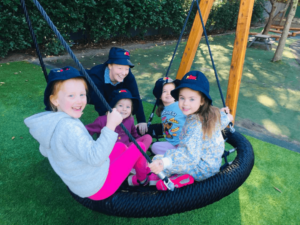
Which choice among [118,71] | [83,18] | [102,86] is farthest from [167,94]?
[83,18]

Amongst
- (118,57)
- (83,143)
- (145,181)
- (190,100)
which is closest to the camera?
(83,143)

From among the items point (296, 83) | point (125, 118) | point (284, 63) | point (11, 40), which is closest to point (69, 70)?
point (125, 118)

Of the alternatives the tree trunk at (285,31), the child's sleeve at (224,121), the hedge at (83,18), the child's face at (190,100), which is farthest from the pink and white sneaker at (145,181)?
the tree trunk at (285,31)

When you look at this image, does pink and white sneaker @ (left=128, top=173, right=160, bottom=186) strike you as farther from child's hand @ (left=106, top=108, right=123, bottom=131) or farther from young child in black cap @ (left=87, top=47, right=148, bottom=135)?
young child in black cap @ (left=87, top=47, right=148, bottom=135)

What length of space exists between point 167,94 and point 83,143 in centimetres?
154

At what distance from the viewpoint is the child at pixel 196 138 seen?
1.58m

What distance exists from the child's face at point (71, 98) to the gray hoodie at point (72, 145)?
0.05 meters

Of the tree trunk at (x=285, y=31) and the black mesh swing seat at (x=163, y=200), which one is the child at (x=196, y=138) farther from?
the tree trunk at (x=285, y=31)

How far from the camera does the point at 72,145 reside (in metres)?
1.24

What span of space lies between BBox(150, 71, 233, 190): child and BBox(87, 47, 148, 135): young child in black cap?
2.90ft

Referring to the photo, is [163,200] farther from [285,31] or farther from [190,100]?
[285,31]

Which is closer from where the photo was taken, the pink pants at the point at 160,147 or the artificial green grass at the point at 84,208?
the artificial green grass at the point at 84,208

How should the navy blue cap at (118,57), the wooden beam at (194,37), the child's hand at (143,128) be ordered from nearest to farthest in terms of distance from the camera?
the navy blue cap at (118,57) → the child's hand at (143,128) → the wooden beam at (194,37)

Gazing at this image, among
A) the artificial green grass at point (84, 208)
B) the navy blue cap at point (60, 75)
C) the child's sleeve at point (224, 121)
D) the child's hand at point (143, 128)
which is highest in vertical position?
the navy blue cap at point (60, 75)
